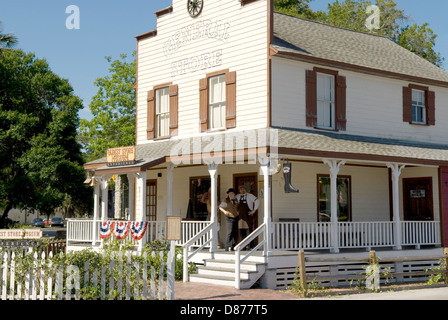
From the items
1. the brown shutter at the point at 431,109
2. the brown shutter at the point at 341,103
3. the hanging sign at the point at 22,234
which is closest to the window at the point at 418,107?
the brown shutter at the point at 431,109

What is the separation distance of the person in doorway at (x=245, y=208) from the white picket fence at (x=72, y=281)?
19.0 ft

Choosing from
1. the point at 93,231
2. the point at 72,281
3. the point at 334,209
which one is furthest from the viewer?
the point at 93,231

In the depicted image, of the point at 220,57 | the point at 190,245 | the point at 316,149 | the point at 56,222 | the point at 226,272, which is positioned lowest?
the point at 226,272

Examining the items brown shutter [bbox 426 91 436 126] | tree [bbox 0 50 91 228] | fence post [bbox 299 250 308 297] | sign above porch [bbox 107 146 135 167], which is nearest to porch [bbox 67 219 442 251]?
fence post [bbox 299 250 308 297]

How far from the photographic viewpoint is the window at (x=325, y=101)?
66.5 ft

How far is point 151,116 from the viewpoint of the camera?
23.2m

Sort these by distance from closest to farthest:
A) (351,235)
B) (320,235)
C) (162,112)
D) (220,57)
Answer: (320,235), (351,235), (220,57), (162,112)

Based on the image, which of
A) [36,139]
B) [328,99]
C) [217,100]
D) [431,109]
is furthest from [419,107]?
[36,139]

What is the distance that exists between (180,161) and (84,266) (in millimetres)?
7188

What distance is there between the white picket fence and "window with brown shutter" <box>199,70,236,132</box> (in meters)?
8.38

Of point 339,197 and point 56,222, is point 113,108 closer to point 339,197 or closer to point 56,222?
point 339,197

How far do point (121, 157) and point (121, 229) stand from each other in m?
2.30

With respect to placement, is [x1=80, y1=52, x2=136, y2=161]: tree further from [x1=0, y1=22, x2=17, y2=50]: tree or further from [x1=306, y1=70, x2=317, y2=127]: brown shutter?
[x1=306, y1=70, x2=317, y2=127]: brown shutter
